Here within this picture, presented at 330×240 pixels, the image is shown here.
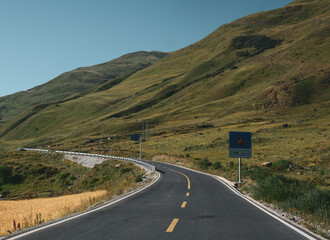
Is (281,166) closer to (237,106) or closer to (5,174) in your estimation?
(5,174)

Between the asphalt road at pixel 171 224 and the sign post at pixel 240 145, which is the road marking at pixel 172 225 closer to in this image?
the asphalt road at pixel 171 224

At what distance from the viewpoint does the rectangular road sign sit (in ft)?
82.2

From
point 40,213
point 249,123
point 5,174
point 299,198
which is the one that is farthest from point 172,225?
point 249,123

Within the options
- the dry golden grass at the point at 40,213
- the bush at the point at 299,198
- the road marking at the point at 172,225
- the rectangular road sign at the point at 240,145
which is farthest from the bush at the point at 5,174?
the road marking at the point at 172,225

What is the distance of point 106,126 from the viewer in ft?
511

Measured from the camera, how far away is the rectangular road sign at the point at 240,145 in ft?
82.2

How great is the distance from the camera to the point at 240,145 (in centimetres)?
2527

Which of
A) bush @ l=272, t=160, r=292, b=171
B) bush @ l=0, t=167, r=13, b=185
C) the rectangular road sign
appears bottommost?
bush @ l=0, t=167, r=13, b=185

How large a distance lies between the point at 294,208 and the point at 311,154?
41.4 m

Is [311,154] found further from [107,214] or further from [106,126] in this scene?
[106,126]

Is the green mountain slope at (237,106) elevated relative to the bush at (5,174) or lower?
elevated

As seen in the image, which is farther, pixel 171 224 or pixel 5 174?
pixel 5 174

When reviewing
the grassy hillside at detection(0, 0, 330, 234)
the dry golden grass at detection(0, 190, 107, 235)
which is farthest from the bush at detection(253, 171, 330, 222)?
the dry golden grass at detection(0, 190, 107, 235)

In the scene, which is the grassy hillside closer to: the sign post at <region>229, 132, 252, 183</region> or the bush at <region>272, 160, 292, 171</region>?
the bush at <region>272, 160, 292, 171</region>
